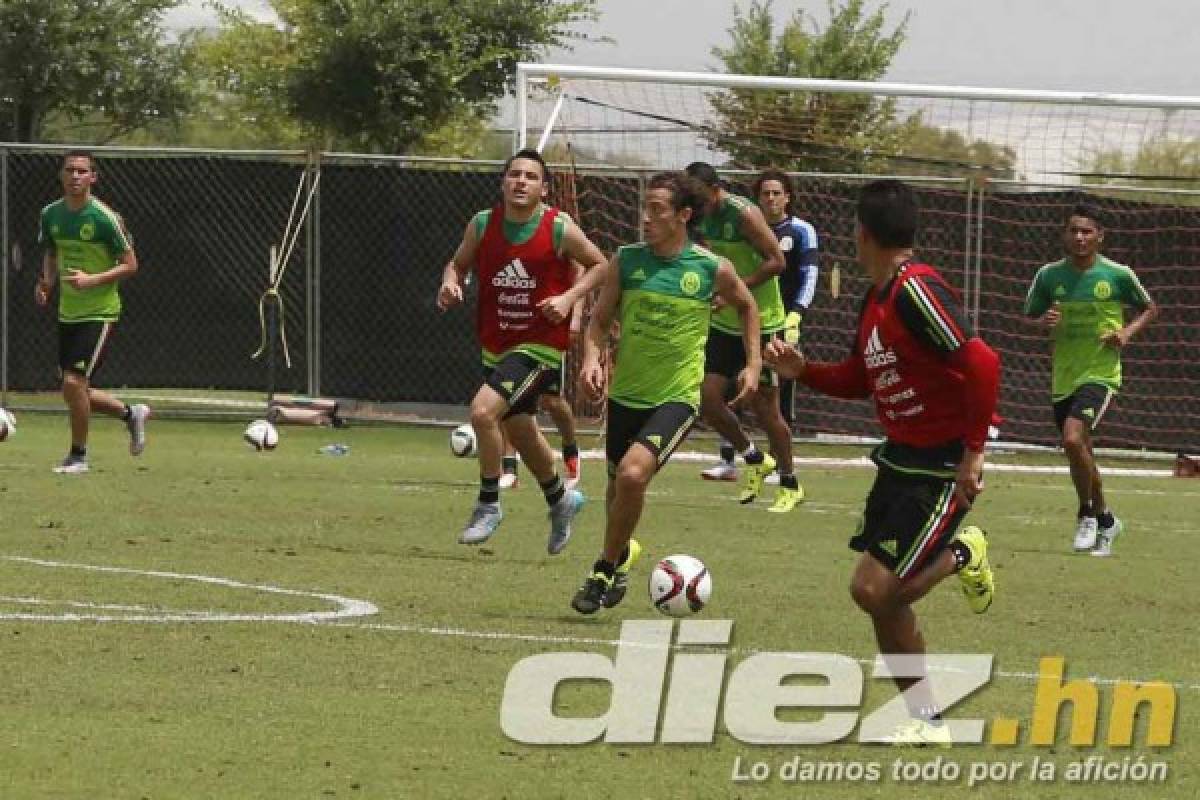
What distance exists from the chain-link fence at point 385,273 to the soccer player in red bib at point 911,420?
52.3 feet

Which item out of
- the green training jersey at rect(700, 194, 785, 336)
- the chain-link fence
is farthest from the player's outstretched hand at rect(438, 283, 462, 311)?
the chain-link fence

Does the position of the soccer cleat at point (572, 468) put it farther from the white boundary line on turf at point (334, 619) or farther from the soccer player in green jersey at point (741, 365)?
the white boundary line on turf at point (334, 619)

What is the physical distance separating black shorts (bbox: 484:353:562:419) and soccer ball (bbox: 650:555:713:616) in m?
2.89

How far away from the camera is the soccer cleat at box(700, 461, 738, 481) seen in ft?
67.1

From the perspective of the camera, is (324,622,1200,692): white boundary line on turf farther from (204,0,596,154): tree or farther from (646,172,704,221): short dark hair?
(204,0,596,154): tree

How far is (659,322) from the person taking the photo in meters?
11.9

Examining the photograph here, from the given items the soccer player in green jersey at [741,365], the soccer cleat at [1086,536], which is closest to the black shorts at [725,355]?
the soccer player in green jersey at [741,365]

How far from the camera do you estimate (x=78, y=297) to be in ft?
61.0

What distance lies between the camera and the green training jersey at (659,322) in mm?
11930

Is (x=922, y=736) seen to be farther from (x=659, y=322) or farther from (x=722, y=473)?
(x=722, y=473)

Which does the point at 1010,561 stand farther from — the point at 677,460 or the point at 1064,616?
the point at 677,460

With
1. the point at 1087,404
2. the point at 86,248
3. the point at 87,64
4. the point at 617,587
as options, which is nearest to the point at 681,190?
the point at 617,587

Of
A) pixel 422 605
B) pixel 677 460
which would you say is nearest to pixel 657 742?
pixel 422 605

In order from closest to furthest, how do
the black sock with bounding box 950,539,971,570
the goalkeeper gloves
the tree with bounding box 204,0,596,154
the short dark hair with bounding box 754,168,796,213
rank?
the black sock with bounding box 950,539,971,570, the goalkeeper gloves, the short dark hair with bounding box 754,168,796,213, the tree with bounding box 204,0,596,154
